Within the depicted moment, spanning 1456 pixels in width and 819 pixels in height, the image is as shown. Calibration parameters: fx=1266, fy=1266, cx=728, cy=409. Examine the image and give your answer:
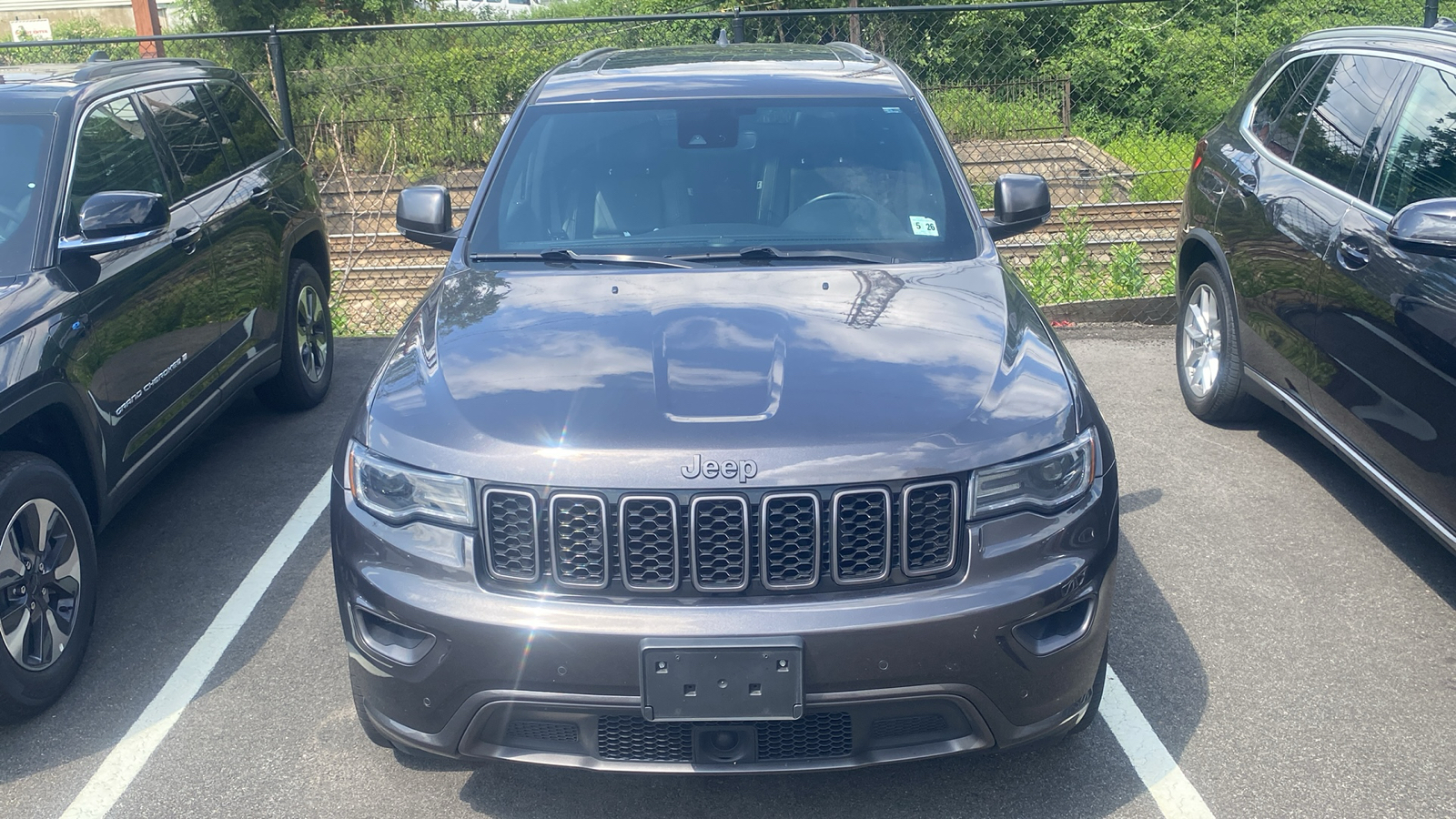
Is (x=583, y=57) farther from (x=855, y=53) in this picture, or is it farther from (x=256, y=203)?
(x=256, y=203)

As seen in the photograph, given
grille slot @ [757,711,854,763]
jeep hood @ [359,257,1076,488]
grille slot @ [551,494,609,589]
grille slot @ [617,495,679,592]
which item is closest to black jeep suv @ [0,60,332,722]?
jeep hood @ [359,257,1076,488]

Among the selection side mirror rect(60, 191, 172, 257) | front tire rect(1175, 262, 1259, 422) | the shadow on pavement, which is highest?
side mirror rect(60, 191, 172, 257)

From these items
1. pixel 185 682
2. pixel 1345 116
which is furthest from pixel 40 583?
pixel 1345 116

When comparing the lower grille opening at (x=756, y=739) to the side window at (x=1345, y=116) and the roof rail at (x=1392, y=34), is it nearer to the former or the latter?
the side window at (x=1345, y=116)

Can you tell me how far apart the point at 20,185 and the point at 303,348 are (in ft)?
7.13

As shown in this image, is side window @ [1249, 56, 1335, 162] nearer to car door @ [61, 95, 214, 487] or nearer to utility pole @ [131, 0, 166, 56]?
car door @ [61, 95, 214, 487]

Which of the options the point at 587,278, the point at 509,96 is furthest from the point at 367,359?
the point at 509,96

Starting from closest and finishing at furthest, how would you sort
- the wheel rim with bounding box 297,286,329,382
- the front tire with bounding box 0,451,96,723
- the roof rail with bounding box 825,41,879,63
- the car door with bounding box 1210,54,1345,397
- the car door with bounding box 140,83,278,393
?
the front tire with bounding box 0,451,96,723 → the car door with bounding box 1210,54,1345,397 → the roof rail with bounding box 825,41,879,63 → the car door with bounding box 140,83,278,393 → the wheel rim with bounding box 297,286,329,382

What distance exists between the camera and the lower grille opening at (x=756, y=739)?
2.82 m

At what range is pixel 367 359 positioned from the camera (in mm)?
7473

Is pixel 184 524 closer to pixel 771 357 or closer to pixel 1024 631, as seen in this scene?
pixel 771 357

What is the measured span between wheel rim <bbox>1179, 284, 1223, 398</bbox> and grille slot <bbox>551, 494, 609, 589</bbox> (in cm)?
397

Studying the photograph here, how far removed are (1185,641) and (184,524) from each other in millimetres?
3841

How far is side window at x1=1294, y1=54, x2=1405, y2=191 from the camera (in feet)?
15.7
